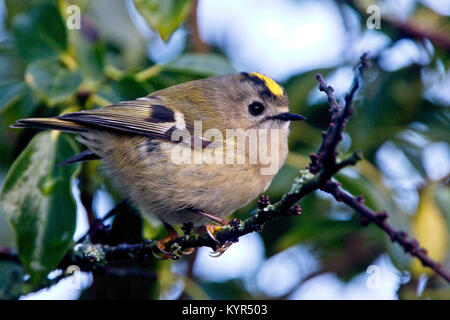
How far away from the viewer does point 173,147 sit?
2314 mm

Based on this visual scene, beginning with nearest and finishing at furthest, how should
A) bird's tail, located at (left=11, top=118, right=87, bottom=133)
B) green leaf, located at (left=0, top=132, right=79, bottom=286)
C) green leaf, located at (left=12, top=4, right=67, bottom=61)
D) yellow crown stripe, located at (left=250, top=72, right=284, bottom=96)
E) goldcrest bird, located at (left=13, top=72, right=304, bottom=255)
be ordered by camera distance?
green leaf, located at (left=0, top=132, right=79, bottom=286), bird's tail, located at (left=11, top=118, right=87, bottom=133), goldcrest bird, located at (left=13, top=72, right=304, bottom=255), green leaf, located at (left=12, top=4, right=67, bottom=61), yellow crown stripe, located at (left=250, top=72, right=284, bottom=96)

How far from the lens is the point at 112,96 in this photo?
7.91 feet

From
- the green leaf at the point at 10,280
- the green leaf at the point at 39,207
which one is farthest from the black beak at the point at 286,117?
the green leaf at the point at 10,280

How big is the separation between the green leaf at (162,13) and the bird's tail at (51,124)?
0.51 metres

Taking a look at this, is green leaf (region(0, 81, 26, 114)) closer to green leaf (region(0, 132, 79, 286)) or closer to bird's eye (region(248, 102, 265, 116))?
green leaf (region(0, 132, 79, 286))

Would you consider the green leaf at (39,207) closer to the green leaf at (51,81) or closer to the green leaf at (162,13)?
the green leaf at (51,81)

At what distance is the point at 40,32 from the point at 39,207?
78 cm

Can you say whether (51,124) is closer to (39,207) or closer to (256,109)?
(39,207)

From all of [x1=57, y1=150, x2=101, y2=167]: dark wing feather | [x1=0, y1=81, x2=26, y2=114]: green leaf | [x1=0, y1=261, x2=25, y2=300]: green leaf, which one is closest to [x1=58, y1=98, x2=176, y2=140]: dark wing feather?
[x1=57, y1=150, x2=101, y2=167]: dark wing feather

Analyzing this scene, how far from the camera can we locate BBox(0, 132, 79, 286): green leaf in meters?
1.96

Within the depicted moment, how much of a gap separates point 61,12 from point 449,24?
199 centimetres

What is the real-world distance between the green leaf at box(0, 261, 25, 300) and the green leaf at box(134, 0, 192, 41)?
3.57ft

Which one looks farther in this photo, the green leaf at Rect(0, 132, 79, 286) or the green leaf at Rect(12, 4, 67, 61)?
the green leaf at Rect(12, 4, 67, 61)

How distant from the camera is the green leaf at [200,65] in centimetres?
237
